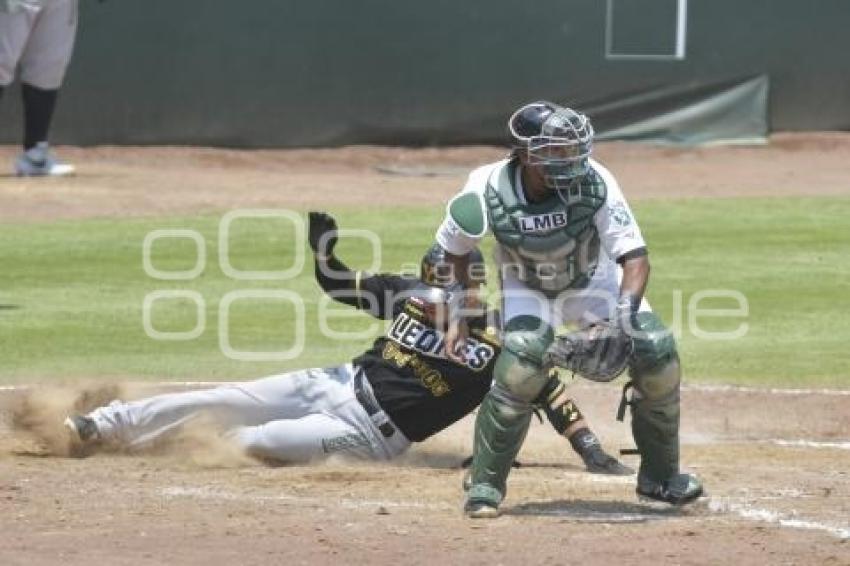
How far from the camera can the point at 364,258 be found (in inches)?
529

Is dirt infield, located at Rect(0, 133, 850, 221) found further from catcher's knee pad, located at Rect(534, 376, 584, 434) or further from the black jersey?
catcher's knee pad, located at Rect(534, 376, 584, 434)

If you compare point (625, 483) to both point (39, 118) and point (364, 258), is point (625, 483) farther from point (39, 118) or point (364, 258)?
point (39, 118)

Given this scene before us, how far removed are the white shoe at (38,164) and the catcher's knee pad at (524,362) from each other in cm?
1020

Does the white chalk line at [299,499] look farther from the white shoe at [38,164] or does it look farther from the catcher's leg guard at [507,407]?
the white shoe at [38,164]

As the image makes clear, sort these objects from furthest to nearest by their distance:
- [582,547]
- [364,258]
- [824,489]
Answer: [364,258] < [824,489] < [582,547]

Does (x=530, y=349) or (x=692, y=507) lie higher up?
(x=530, y=349)

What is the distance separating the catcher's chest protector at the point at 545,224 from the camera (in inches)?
270

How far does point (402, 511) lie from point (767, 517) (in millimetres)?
1280

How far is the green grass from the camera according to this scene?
1051 centimetres

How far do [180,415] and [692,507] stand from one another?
2340 mm

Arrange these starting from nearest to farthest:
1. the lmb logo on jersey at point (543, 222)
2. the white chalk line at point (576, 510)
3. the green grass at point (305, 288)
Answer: the white chalk line at point (576, 510), the lmb logo on jersey at point (543, 222), the green grass at point (305, 288)

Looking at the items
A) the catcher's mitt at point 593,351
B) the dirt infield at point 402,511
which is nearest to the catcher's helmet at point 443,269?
the catcher's mitt at point 593,351

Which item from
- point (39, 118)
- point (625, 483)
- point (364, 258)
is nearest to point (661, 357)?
point (625, 483)

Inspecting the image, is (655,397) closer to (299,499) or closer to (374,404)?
(299,499)
